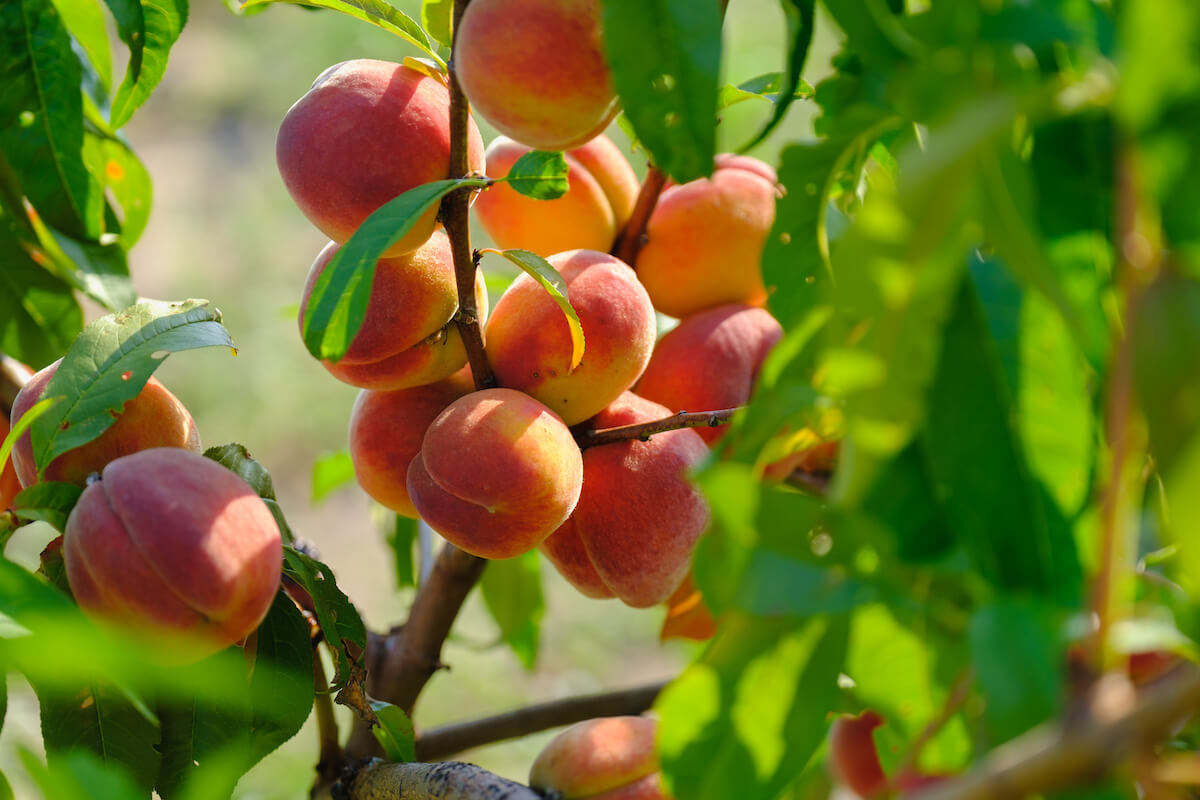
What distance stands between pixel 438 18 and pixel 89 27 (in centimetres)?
29

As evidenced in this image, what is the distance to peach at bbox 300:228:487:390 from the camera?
1.65 ft

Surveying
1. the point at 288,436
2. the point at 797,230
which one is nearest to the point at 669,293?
the point at 797,230

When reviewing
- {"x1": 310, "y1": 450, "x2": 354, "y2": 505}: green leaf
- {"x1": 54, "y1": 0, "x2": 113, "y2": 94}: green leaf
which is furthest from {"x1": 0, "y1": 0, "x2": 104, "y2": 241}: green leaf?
{"x1": 310, "y1": 450, "x2": 354, "y2": 505}: green leaf

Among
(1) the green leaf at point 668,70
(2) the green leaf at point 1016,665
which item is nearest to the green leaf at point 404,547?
(1) the green leaf at point 668,70

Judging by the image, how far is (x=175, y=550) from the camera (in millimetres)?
396

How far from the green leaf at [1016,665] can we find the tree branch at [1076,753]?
0.4 inches

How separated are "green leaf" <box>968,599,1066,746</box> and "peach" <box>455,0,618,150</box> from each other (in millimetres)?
278

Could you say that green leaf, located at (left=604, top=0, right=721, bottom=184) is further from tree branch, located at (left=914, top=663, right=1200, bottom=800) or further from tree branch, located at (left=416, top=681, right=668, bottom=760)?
tree branch, located at (left=416, top=681, right=668, bottom=760)

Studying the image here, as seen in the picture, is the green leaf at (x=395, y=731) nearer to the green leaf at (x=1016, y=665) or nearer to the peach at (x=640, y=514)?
the peach at (x=640, y=514)

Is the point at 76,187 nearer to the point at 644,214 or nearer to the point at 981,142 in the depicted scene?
the point at 644,214

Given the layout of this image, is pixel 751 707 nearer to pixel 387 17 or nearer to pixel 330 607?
pixel 330 607

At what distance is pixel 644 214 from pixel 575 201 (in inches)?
1.8

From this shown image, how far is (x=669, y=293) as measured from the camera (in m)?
0.66

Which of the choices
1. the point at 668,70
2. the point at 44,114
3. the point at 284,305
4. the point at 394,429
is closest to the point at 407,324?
the point at 394,429
